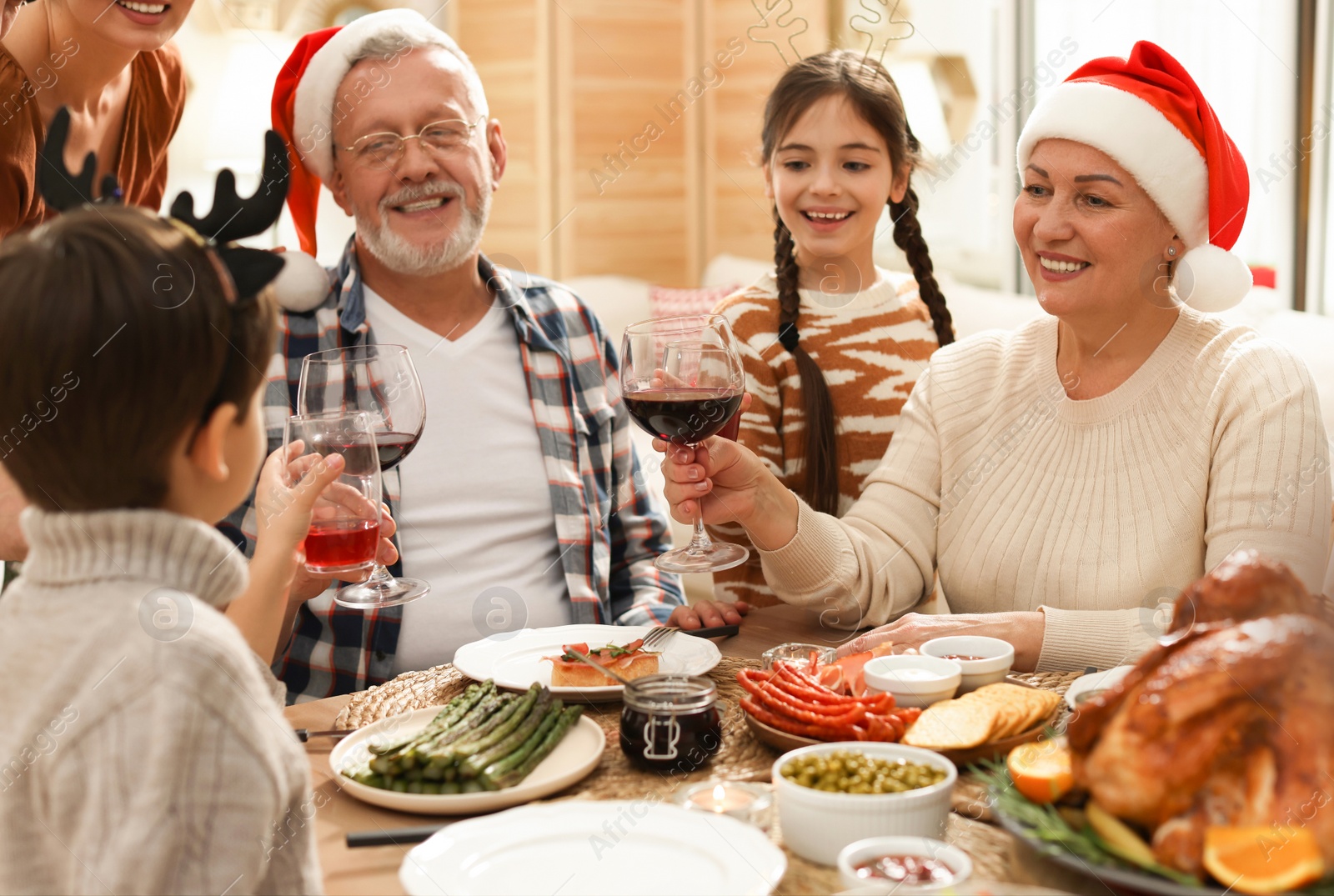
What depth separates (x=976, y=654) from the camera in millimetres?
1456

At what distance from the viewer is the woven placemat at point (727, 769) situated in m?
1.05

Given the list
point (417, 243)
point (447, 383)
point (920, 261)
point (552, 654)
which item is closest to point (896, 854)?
point (552, 654)

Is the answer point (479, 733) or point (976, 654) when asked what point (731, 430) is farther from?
point (479, 733)

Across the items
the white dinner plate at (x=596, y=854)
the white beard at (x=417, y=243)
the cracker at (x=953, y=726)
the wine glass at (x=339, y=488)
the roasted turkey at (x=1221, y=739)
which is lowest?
the white dinner plate at (x=596, y=854)

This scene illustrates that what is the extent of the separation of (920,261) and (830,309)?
356mm

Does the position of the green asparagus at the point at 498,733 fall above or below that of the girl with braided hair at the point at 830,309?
below

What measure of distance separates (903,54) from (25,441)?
4.53 meters

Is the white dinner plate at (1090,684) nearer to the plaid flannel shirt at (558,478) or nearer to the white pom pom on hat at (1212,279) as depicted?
the white pom pom on hat at (1212,279)

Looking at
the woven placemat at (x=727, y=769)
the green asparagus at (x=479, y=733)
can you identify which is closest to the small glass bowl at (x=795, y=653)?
the woven placemat at (x=727, y=769)

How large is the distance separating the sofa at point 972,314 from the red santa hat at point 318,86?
3.67ft

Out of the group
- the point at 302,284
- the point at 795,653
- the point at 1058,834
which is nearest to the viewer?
the point at 1058,834

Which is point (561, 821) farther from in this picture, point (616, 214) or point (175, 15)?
point (616, 214)

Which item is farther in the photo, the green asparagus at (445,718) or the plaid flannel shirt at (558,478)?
the plaid flannel shirt at (558,478)

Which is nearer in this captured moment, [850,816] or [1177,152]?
[850,816]
